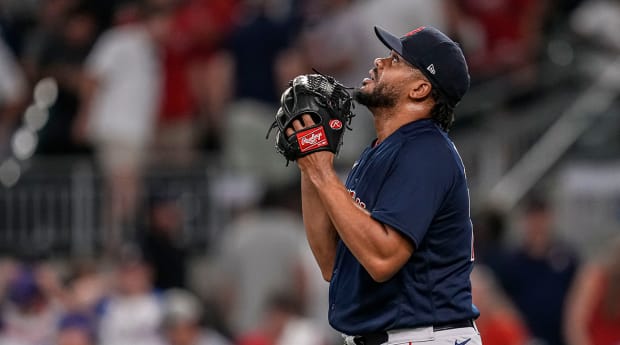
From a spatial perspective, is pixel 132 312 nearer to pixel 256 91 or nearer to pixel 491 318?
pixel 491 318

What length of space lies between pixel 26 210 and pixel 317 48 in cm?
290

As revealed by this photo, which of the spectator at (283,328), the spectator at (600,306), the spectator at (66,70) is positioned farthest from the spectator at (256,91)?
the spectator at (600,306)

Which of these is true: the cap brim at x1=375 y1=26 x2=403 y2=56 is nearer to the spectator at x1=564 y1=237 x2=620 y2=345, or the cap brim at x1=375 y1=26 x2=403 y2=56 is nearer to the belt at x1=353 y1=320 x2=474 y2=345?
the belt at x1=353 y1=320 x2=474 y2=345

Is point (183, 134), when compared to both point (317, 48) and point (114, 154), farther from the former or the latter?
point (317, 48)

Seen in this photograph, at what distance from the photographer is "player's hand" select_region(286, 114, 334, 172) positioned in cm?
453

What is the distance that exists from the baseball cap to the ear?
40 mm

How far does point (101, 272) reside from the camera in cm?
1112

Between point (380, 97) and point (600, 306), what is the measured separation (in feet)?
13.0

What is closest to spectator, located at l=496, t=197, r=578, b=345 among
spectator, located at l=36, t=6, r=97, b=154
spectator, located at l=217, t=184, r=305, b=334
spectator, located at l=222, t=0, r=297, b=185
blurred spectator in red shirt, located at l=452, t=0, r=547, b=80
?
spectator, located at l=217, t=184, r=305, b=334

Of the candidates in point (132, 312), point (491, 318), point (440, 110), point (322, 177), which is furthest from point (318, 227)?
point (132, 312)

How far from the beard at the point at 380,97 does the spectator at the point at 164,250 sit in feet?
20.5

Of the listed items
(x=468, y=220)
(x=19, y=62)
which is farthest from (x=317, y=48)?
(x=468, y=220)

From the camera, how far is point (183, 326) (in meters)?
9.77

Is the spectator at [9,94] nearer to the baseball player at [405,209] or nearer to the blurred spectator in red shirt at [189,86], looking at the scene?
the blurred spectator in red shirt at [189,86]
